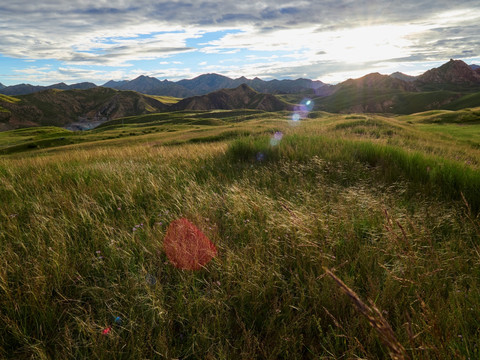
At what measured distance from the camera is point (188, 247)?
2609 mm

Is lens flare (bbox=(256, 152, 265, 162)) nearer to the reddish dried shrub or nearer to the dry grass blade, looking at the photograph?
the reddish dried shrub

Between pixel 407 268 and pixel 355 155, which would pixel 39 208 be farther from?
pixel 355 155

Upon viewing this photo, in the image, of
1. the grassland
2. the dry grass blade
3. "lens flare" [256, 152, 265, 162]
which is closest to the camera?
the dry grass blade

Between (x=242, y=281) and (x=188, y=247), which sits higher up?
(x=188, y=247)

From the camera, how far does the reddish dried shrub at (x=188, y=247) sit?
2439 mm

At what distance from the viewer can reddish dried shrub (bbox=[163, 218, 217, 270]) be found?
244 centimetres

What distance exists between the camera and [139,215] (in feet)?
11.3

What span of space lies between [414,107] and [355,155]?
200 m

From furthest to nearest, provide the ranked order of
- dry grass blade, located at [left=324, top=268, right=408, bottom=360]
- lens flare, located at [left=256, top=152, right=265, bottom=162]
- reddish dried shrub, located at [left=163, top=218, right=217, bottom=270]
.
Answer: lens flare, located at [left=256, top=152, right=265, bottom=162] < reddish dried shrub, located at [left=163, top=218, right=217, bottom=270] < dry grass blade, located at [left=324, top=268, right=408, bottom=360]

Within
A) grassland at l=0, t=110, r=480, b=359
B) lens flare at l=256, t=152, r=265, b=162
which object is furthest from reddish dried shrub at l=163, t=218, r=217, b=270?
lens flare at l=256, t=152, r=265, b=162

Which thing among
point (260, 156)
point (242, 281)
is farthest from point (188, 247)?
point (260, 156)

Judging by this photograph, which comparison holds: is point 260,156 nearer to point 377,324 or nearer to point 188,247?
point 188,247

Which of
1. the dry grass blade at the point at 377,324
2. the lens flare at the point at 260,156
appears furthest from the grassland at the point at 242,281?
Answer: the lens flare at the point at 260,156

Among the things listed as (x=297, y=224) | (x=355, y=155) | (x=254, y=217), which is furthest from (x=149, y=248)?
(x=355, y=155)
